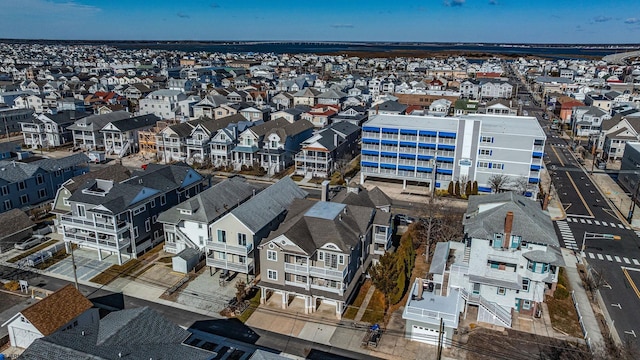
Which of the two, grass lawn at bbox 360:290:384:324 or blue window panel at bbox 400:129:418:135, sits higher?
blue window panel at bbox 400:129:418:135

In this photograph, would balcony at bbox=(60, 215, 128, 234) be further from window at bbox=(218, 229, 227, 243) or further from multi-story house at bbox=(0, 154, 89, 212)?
multi-story house at bbox=(0, 154, 89, 212)

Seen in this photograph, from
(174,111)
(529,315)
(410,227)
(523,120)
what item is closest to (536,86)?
(523,120)

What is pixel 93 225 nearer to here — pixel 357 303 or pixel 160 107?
pixel 357 303

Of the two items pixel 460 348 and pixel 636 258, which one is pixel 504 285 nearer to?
pixel 460 348

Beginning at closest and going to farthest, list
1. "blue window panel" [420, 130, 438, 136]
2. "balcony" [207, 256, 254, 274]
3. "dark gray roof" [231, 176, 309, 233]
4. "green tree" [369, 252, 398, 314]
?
"green tree" [369, 252, 398, 314]
"balcony" [207, 256, 254, 274]
"dark gray roof" [231, 176, 309, 233]
"blue window panel" [420, 130, 438, 136]

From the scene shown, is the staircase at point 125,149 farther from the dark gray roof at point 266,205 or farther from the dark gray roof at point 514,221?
the dark gray roof at point 514,221

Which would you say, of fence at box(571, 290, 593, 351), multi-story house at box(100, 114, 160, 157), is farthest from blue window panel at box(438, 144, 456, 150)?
multi-story house at box(100, 114, 160, 157)

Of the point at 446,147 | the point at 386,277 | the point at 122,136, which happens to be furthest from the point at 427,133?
the point at 122,136
